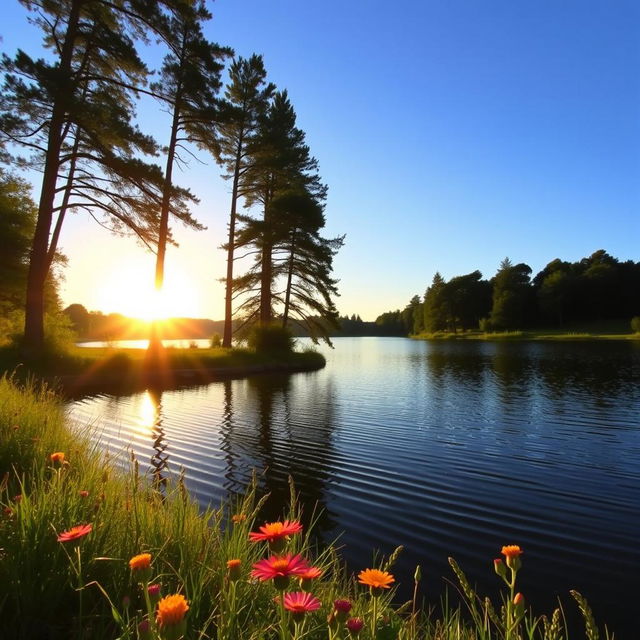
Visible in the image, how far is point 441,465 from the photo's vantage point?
7.96 meters

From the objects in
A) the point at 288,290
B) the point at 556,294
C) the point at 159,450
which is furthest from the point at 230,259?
the point at 556,294

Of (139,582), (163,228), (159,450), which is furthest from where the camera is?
(163,228)

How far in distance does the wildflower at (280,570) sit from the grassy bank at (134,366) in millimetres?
14593

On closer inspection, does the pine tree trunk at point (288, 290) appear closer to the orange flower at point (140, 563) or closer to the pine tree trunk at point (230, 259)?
the pine tree trunk at point (230, 259)

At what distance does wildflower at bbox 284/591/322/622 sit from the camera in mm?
1057

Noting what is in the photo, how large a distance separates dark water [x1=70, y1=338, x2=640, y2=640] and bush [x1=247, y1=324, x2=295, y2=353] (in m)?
10.9

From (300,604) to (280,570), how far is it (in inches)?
4.3

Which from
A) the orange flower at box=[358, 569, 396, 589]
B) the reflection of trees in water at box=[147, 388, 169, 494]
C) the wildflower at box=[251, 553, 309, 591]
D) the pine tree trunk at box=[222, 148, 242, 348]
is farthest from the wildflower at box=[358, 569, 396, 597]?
the pine tree trunk at box=[222, 148, 242, 348]

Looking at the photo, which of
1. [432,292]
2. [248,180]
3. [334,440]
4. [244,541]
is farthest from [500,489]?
[432,292]

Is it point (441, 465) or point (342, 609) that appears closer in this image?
point (342, 609)

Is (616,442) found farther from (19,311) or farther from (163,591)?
(19,311)

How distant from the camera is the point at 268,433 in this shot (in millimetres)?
10594

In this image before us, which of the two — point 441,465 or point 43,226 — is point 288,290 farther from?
point 441,465

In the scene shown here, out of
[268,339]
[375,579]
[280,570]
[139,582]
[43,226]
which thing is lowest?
[139,582]
